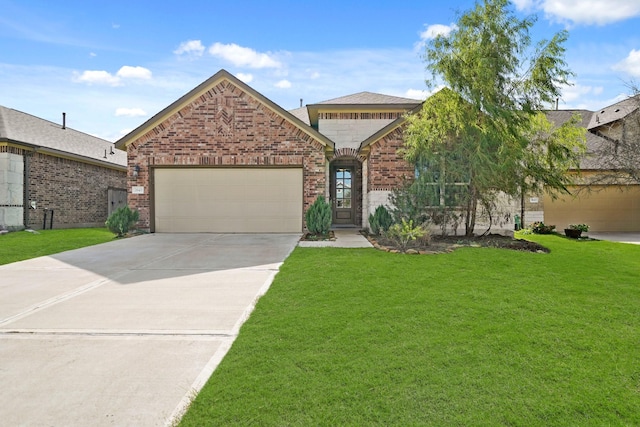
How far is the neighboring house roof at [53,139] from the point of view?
1562 centimetres

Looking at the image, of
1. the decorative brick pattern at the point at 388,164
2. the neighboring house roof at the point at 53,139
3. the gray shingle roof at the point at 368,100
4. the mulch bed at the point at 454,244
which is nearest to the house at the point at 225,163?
the decorative brick pattern at the point at 388,164

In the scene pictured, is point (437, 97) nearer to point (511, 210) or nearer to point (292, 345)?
point (511, 210)

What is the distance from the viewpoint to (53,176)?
16719mm

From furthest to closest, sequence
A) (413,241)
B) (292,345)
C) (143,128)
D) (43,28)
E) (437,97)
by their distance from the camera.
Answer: (143,128) → (43,28) → (437,97) → (413,241) → (292,345)

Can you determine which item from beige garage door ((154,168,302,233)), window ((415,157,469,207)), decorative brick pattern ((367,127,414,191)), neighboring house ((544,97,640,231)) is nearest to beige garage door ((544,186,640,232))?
neighboring house ((544,97,640,231))

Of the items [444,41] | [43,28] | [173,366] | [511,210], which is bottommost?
[173,366]

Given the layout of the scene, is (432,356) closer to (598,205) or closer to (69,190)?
A: (598,205)

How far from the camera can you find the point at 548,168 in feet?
34.9

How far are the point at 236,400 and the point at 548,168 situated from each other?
11225 mm

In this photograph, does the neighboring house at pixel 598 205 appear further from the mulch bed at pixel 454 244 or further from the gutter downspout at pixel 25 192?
the gutter downspout at pixel 25 192

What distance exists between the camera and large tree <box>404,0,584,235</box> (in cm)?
949

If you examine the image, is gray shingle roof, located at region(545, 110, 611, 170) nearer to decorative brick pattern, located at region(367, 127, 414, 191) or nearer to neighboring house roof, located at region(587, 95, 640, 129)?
neighboring house roof, located at region(587, 95, 640, 129)

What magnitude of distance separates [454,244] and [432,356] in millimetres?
7305

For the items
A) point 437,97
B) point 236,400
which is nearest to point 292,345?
point 236,400
